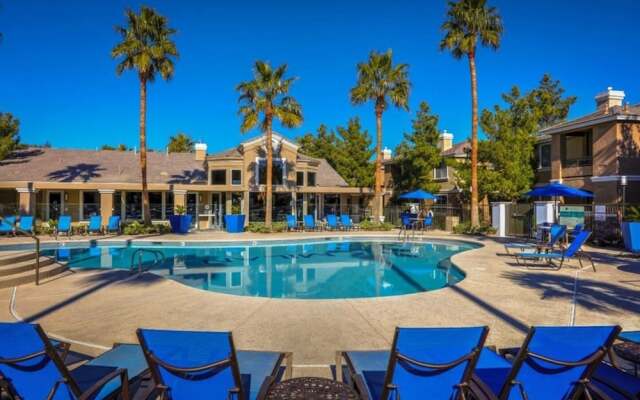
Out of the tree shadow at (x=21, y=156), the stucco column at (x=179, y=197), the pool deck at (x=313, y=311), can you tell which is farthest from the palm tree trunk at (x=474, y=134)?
the tree shadow at (x=21, y=156)

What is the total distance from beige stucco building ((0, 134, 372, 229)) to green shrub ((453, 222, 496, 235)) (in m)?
8.16

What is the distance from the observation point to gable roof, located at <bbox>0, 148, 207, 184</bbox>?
84.4ft

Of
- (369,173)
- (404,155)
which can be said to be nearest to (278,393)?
(404,155)

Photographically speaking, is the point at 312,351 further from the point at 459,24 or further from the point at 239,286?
the point at 459,24

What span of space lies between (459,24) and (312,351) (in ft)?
72.1

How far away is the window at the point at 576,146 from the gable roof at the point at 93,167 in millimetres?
22527

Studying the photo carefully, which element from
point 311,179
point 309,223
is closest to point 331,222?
point 309,223

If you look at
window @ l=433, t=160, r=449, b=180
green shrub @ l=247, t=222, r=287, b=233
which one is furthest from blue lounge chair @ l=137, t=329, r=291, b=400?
window @ l=433, t=160, r=449, b=180

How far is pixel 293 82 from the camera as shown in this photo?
23.5 m

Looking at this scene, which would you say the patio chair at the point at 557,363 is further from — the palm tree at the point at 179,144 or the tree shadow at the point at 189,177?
the palm tree at the point at 179,144

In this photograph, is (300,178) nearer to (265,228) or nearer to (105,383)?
(265,228)

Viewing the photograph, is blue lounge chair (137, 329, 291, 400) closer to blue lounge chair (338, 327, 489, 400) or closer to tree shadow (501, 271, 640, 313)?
blue lounge chair (338, 327, 489, 400)

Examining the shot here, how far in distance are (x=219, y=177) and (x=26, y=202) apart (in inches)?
423

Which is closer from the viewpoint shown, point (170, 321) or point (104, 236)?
point (170, 321)
